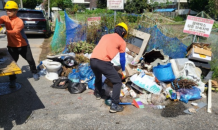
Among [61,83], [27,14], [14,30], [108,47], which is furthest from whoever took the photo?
[27,14]

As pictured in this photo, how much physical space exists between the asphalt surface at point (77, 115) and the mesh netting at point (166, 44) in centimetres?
196

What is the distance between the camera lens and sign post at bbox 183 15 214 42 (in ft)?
17.1

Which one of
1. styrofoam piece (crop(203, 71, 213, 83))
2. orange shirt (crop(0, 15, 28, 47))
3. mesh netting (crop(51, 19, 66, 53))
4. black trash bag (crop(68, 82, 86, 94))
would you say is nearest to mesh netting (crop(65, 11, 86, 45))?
mesh netting (crop(51, 19, 66, 53))

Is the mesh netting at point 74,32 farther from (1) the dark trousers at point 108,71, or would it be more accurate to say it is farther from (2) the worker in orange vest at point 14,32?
(1) the dark trousers at point 108,71

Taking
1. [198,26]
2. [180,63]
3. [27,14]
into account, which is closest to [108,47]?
[180,63]

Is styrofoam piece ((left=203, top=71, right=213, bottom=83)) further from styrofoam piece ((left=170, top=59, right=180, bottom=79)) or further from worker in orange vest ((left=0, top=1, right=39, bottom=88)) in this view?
worker in orange vest ((left=0, top=1, right=39, bottom=88))

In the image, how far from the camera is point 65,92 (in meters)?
4.17

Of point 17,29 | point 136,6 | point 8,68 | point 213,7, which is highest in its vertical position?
point 136,6

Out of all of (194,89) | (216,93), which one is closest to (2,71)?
(194,89)

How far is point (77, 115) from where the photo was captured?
3252 millimetres

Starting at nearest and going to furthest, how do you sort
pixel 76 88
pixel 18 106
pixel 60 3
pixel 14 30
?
1. pixel 18 106
2. pixel 14 30
3. pixel 76 88
4. pixel 60 3

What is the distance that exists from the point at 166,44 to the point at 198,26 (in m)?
1.07

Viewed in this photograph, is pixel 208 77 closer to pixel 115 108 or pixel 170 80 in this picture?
pixel 170 80

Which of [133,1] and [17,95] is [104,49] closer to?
[17,95]
